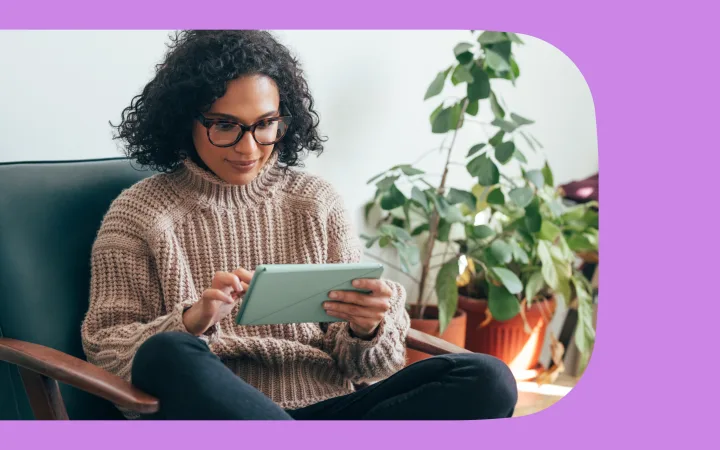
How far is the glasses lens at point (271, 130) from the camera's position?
0.97 metres

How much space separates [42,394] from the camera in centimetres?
91

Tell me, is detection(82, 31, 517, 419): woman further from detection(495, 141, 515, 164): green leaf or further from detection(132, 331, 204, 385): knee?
detection(495, 141, 515, 164): green leaf

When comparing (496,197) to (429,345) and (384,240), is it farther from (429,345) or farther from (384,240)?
(429,345)

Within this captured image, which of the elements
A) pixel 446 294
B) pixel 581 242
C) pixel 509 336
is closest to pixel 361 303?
pixel 446 294

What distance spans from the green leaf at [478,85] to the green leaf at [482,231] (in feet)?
0.68

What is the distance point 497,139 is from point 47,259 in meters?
0.67

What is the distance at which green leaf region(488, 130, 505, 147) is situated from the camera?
3.95 feet

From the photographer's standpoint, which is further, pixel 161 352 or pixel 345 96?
pixel 345 96

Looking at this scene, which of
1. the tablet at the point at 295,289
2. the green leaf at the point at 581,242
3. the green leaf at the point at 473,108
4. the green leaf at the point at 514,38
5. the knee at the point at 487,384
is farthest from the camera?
the green leaf at the point at 581,242

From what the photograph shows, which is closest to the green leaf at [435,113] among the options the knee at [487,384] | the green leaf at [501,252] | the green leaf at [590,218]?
the green leaf at [501,252]

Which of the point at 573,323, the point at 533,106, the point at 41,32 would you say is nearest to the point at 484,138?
the point at 533,106

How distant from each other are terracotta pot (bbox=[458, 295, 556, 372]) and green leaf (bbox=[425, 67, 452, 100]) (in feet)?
1.17

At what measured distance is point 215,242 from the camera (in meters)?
1.02

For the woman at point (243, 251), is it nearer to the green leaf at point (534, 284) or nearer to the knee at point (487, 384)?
the knee at point (487, 384)
